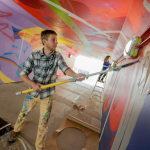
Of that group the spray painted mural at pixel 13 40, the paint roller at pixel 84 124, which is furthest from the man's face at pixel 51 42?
the spray painted mural at pixel 13 40

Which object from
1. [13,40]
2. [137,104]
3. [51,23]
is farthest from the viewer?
[13,40]

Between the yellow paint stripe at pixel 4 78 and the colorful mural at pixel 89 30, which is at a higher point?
the colorful mural at pixel 89 30

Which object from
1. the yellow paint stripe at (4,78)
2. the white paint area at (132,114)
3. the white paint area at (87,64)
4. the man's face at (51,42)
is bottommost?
the yellow paint stripe at (4,78)

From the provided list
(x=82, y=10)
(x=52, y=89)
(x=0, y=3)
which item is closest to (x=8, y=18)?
(x=0, y=3)

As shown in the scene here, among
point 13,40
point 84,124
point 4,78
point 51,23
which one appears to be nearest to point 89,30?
point 51,23

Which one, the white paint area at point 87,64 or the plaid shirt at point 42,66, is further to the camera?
the white paint area at point 87,64

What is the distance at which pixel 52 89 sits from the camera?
1.45 meters

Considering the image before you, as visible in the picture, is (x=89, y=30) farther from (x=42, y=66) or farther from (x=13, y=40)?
(x=13, y=40)

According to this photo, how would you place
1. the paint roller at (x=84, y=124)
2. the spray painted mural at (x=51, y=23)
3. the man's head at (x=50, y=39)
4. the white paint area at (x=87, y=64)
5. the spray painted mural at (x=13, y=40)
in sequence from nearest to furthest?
the man's head at (x=50, y=39), the paint roller at (x=84, y=124), the spray painted mural at (x=51, y=23), the spray painted mural at (x=13, y=40), the white paint area at (x=87, y=64)

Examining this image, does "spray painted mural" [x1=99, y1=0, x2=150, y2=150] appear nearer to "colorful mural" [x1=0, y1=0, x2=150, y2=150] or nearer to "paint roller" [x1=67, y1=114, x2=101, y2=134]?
"colorful mural" [x1=0, y1=0, x2=150, y2=150]

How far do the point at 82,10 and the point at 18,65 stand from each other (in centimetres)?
387

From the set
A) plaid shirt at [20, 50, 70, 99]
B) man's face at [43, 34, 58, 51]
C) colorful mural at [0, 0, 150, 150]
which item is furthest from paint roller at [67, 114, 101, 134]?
man's face at [43, 34, 58, 51]

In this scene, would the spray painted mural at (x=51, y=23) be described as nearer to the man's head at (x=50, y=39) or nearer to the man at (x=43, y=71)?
the man's head at (x=50, y=39)

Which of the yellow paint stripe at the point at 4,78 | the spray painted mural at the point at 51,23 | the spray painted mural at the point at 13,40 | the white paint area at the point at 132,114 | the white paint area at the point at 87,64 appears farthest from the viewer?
the white paint area at the point at 87,64
